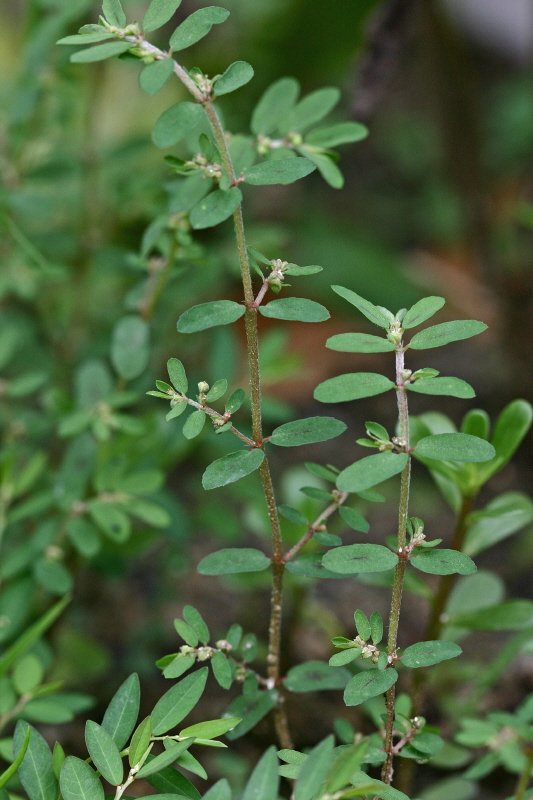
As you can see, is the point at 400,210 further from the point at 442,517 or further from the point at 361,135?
the point at 361,135

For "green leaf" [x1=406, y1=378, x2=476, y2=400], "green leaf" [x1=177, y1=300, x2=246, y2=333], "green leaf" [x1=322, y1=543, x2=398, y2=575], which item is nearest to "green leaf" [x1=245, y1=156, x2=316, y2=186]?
"green leaf" [x1=177, y1=300, x2=246, y2=333]

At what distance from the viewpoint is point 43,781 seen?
88 centimetres

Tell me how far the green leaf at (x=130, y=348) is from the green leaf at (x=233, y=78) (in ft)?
1.62

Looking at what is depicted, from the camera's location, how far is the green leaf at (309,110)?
4.08 feet

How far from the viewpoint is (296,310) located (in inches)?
35.9

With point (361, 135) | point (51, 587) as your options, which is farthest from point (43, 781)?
point (361, 135)

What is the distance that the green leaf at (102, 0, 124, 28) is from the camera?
3.02 ft

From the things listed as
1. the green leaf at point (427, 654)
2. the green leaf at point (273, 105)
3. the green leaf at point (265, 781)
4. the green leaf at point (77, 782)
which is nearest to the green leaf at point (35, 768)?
the green leaf at point (77, 782)

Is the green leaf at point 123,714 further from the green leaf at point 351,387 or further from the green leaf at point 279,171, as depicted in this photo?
the green leaf at point 279,171

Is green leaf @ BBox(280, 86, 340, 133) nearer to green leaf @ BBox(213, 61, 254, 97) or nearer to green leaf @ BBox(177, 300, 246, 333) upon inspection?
green leaf @ BBox(213, 61, 254, 97)

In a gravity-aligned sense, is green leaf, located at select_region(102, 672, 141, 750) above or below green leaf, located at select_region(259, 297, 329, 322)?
below

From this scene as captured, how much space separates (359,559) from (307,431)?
5.7 inches

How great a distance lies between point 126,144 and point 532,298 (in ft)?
3.82

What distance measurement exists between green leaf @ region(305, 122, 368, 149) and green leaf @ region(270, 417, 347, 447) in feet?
1.48
